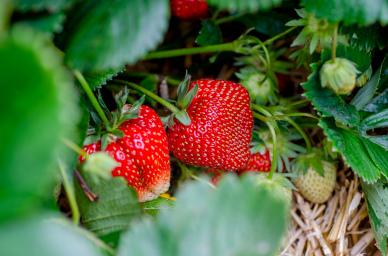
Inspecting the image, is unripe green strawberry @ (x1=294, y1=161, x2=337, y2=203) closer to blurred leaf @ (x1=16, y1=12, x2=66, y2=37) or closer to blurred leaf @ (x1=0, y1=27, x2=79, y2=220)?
blurred leaf @ (x1=16, y1=12, x2=66, y2=37)

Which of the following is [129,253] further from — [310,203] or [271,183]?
[310,203]

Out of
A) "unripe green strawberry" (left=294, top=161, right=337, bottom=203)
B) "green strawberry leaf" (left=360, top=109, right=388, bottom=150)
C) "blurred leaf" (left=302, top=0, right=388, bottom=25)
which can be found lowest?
"unripe green strawberry" (left=294, top=161, right=337, bottom=203)

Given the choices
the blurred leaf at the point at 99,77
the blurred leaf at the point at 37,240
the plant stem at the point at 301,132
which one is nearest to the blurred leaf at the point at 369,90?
the plant stem at the point at 301,132

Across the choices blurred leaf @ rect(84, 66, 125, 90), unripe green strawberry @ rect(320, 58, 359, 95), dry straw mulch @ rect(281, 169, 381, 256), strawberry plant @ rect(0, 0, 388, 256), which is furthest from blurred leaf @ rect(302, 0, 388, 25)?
dry straw mulch @ rect(281, 169, 381, 256)

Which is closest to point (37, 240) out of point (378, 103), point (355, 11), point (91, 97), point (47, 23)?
point (47, 23)

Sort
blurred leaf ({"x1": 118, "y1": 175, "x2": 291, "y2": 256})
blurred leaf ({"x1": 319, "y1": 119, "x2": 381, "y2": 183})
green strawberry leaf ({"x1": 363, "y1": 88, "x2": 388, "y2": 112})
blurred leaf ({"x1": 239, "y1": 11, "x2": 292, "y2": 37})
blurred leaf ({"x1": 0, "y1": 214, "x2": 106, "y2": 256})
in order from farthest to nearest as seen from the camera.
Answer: blurred leaf ({"x1": 239, "y1": 11, "x2": 292, "y2": 37}) < green strawberry leaf ({"x1": 363, "y1": 88, "x2": 388, "y2": 112}) < blurred leaf ({"x1": 319, "y1": 119, "x2": 381, "y2": 183}) < blurred leaf ({"x1": 118, "y1": 175, "x2": 291, "y2": 256}) < blurred leaf ({"x1": 0, "y1": 214, "x2": 106, "y2": 256})

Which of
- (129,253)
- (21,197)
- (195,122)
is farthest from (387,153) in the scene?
(21,197)
